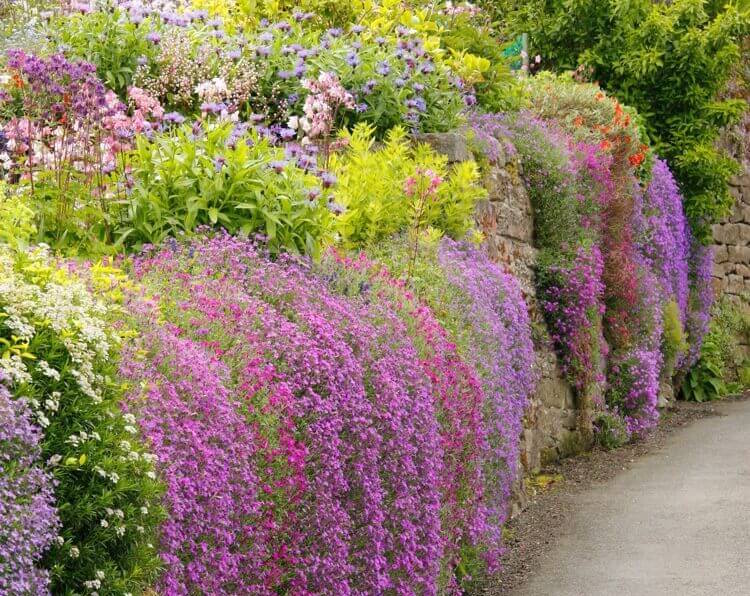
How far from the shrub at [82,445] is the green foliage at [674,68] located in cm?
1257

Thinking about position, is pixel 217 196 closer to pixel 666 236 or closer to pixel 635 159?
pixel 635 159

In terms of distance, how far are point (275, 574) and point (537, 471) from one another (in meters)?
6.20

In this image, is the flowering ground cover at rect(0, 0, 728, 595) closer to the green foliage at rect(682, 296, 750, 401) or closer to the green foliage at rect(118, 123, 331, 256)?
the green foliage at rect(118, 123, 331, 256)

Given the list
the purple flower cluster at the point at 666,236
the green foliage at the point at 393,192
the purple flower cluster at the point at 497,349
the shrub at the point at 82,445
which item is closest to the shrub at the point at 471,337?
the purple flower cluster at the point at 497,349

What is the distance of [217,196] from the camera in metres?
6.20

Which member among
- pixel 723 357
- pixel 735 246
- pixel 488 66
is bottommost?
pixel 723 357

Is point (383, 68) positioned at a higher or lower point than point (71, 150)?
higher

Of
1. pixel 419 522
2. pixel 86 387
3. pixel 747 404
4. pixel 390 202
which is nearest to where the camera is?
pixel 86 387

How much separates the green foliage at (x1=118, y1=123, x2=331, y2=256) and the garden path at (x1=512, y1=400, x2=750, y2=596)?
248 centimetres

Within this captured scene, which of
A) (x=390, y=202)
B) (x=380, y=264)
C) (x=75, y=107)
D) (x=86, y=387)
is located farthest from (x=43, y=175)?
(x=86, y=387)

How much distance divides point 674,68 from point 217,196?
10.4 meters

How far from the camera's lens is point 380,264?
7.19 m

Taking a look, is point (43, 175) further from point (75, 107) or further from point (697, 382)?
point (697, 382)

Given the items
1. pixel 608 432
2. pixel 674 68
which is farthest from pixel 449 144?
pixel 674 68
